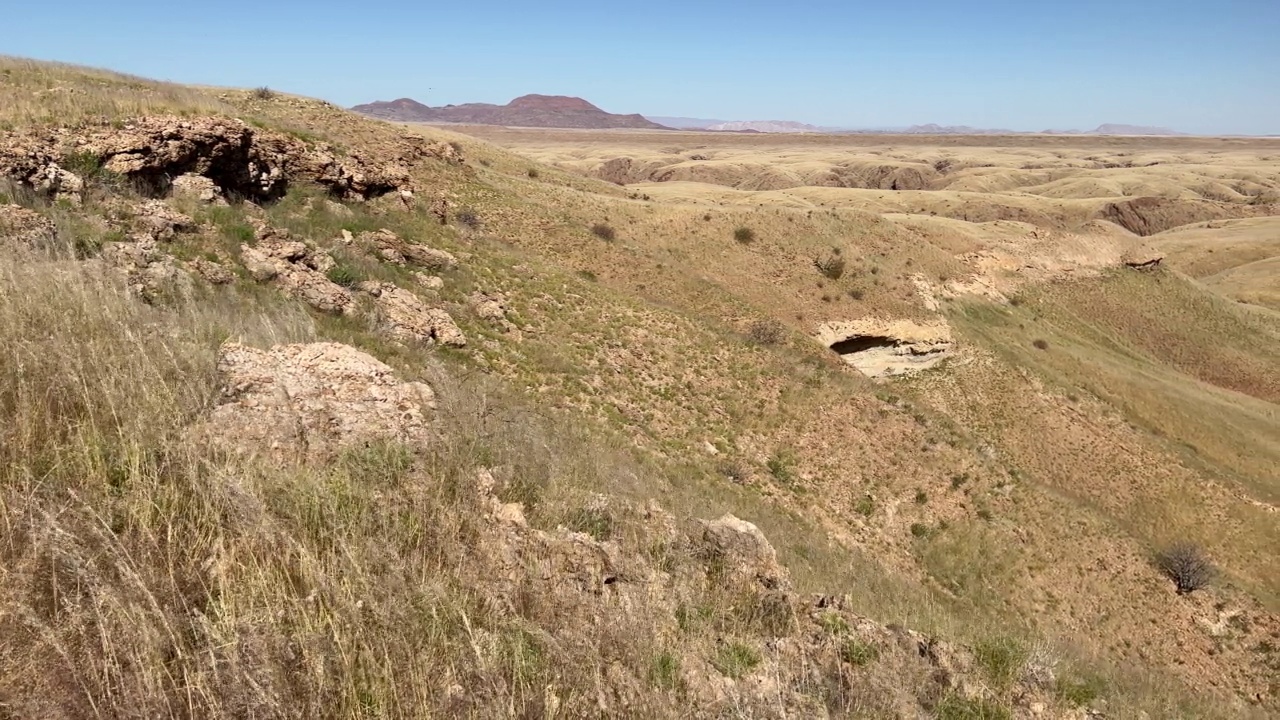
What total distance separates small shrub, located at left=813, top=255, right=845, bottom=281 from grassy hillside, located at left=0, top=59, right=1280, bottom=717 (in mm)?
374

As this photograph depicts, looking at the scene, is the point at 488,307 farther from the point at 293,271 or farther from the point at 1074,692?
the point at 1074,692

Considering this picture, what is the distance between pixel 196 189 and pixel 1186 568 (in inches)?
1074

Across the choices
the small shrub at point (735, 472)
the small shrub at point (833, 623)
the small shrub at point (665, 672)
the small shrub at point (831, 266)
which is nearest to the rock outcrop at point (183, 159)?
the small shrub at point (735, 472)

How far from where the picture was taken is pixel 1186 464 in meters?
25.3

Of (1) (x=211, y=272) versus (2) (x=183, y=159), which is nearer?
(1) (x=211, y=272)

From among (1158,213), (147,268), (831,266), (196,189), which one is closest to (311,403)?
(147,268)

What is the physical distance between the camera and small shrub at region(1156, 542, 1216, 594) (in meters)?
17.2

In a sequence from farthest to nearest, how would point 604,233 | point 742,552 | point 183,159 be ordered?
point 604,233
point 183,159
point 742,552

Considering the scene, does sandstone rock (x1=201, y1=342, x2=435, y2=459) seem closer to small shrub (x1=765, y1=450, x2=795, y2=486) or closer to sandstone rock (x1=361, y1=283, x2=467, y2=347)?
sandstone rock (x1=361, y1=283, x2=467, y2=347)

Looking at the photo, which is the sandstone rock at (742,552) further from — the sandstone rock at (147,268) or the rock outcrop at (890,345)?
the rock outcrop at (890,345)

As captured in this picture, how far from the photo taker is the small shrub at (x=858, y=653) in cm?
487

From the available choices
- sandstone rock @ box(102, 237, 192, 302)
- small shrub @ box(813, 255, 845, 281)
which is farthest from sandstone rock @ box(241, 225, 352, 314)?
small shrub @ box(813, 255, 845, 281)

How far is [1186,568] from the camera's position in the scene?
57.1 ft

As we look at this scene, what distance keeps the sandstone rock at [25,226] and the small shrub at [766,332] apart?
18.9 metres
